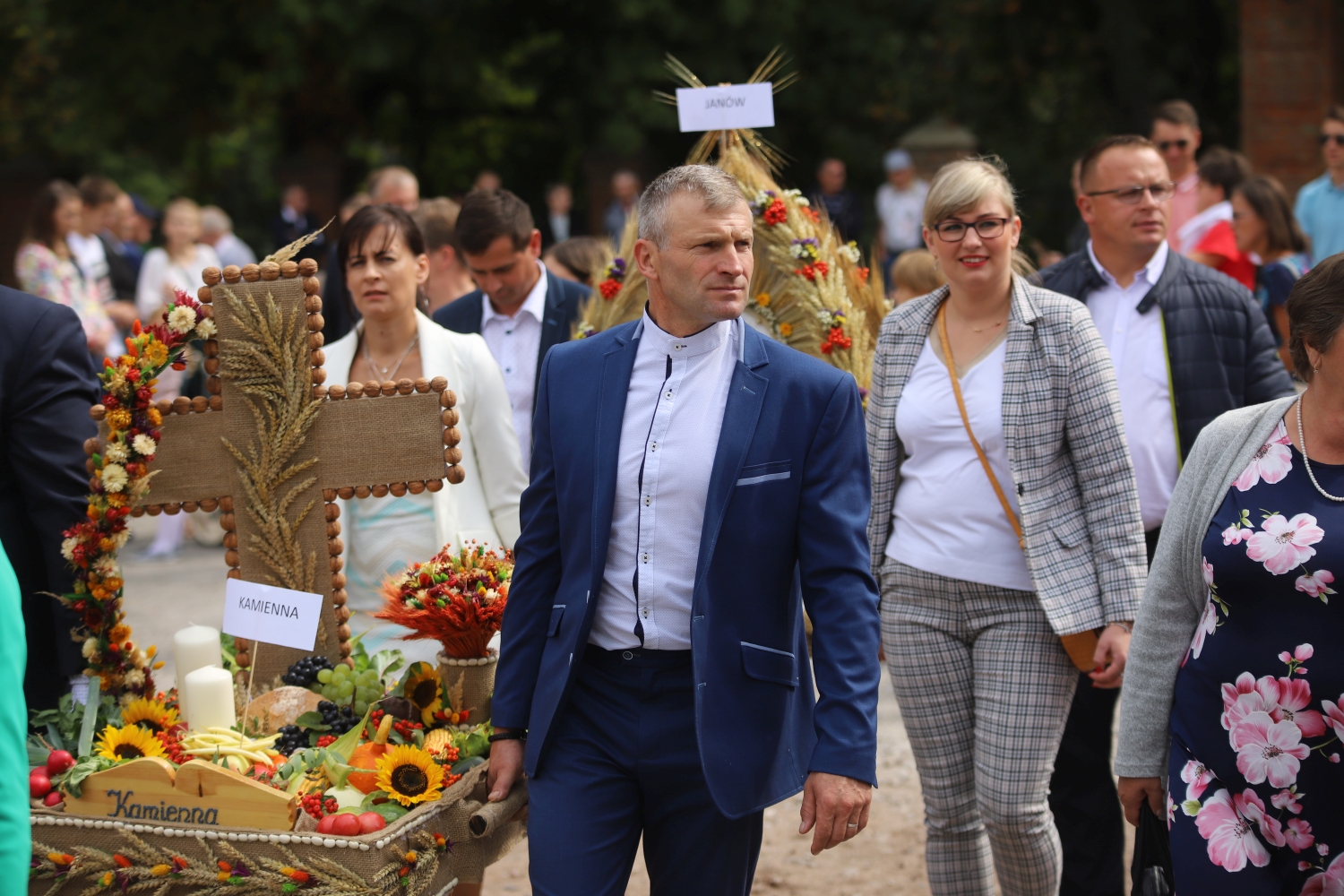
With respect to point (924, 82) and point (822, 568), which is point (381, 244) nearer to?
point (822, 568)

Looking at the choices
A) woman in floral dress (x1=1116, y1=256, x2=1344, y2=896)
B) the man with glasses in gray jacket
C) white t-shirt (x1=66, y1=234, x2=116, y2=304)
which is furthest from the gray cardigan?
white t-shirt (x1=66, y1=234, x2=116, y2=304)

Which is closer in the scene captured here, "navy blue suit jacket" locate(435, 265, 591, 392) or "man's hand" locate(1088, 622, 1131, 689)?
"man's hand" locate(1088, 622, 1131, 689)

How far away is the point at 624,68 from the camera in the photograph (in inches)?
638

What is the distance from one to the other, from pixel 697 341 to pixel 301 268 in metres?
1.17

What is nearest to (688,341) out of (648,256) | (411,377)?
(648,256)

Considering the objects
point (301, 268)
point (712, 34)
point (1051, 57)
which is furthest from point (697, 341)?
point (1051, 57)

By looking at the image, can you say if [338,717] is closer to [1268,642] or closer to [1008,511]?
[1008,511]

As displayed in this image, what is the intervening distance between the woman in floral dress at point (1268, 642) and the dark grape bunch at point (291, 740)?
6.40ft

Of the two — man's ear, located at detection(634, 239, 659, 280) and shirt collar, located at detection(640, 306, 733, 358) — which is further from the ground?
man's ear, located at detection(634, 239, 659, 280)

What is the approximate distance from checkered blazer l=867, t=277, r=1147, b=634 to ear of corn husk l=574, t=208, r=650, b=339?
183cm

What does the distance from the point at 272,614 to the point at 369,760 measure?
52 cm

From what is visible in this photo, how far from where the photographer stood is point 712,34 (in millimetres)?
16047

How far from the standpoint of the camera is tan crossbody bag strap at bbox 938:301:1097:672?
3.48 meters

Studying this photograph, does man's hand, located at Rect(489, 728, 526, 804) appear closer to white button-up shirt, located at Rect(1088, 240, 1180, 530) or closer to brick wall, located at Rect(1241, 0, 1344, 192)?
white button-up shirt, located at Rect(1088, 240, 1180, 530)
